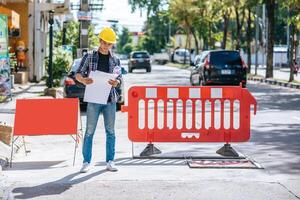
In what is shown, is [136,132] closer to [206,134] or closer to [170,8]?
[206,134]

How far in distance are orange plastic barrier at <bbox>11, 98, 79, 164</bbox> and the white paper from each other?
3.19ft

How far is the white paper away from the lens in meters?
9.20

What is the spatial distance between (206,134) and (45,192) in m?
3.59

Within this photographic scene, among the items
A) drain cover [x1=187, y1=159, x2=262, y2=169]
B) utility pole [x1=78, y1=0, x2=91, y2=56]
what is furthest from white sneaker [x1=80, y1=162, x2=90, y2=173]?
utility pole [x1=78, y1=0, x2=91, y2=56]

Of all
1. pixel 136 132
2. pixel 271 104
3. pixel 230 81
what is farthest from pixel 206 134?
pixel 230 81

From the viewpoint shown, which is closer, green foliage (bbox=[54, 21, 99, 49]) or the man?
the man

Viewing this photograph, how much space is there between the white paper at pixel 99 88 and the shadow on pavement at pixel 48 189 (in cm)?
107

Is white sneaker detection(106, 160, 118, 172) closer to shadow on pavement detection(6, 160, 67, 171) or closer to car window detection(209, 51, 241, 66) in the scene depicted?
shadow on pavement detection(6, 160, 67, 171)

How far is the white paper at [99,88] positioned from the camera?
920 centimetres

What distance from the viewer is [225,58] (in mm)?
28578

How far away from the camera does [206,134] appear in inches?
426

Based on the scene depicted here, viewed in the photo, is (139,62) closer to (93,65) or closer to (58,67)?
(58,67)

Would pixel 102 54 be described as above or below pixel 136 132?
above

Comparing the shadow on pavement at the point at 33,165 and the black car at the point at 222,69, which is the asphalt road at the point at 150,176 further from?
the black car at the point at 222,69
